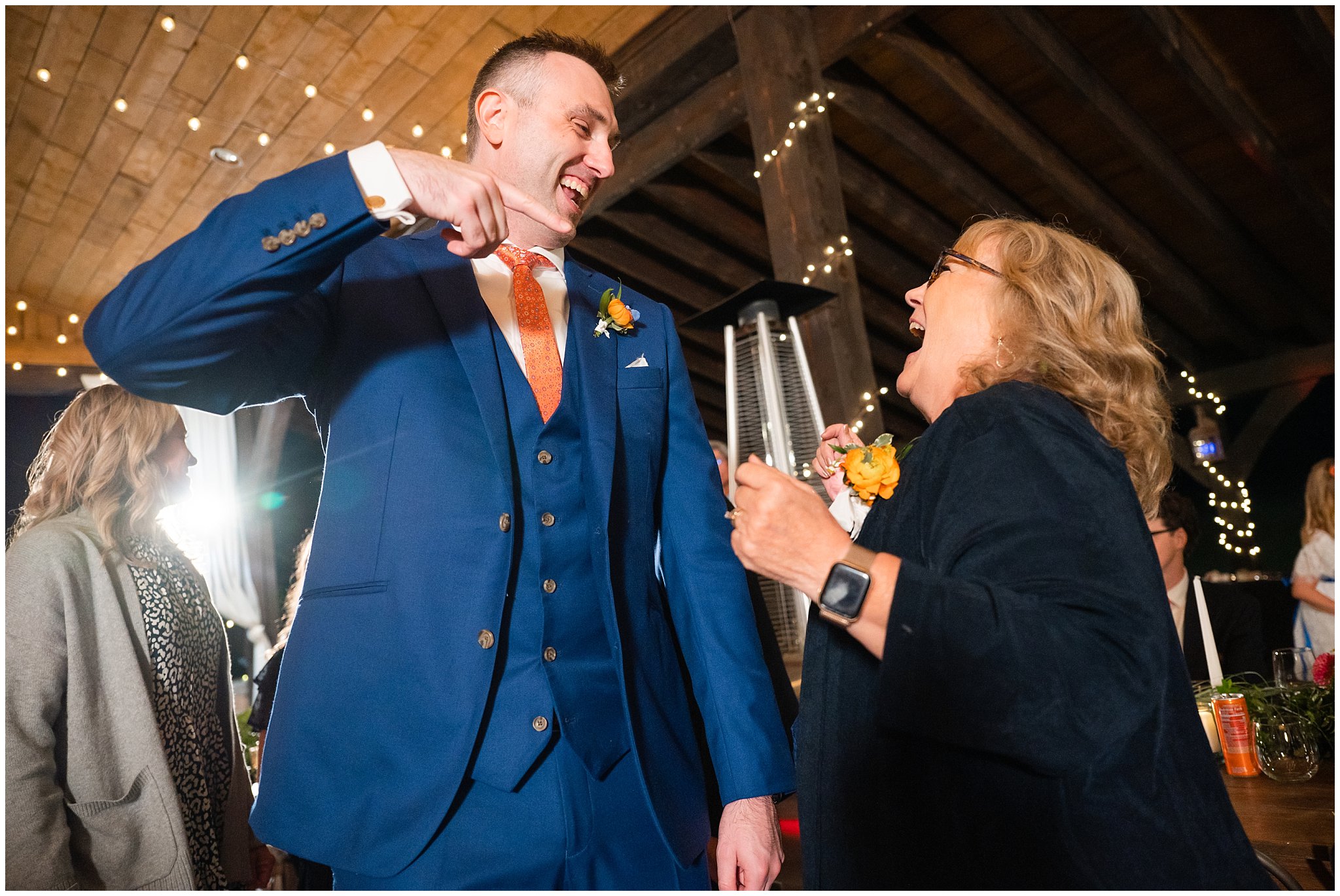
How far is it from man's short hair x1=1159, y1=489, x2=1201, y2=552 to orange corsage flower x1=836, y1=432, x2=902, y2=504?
281 centimetres

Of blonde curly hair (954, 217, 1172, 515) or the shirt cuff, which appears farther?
blonde curly hair (954, 217, 1172, 515)

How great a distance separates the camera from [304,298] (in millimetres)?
1162

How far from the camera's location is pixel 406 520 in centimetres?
112

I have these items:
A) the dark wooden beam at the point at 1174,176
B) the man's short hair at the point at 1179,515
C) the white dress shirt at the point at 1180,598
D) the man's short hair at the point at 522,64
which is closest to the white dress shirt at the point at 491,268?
the man's short hair at the point at 522,64

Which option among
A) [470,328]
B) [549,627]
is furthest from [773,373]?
[549,627]

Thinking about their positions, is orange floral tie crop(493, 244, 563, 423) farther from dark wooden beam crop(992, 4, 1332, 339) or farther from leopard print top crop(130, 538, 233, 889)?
dark wooden beam crop(992, 4, 1332, 339)

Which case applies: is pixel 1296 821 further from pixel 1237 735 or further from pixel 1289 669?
pixel 1289 669

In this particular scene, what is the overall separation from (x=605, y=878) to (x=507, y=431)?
1.93 feet

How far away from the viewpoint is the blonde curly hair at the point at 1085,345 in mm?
1254

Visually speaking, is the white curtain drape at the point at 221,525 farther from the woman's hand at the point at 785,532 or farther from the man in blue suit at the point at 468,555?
the woman's hand at the point at 785,532

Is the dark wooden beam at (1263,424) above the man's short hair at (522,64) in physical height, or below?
above

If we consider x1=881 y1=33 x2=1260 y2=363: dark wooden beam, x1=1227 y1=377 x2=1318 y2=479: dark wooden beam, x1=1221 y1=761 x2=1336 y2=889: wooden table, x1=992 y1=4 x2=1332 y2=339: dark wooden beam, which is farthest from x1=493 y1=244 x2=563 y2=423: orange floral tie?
x1=1227 y1=377 x2=1318 y2=479: dark wooden beam

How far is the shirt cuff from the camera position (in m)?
1.03

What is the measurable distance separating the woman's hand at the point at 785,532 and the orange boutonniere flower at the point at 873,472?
0.67 feet
